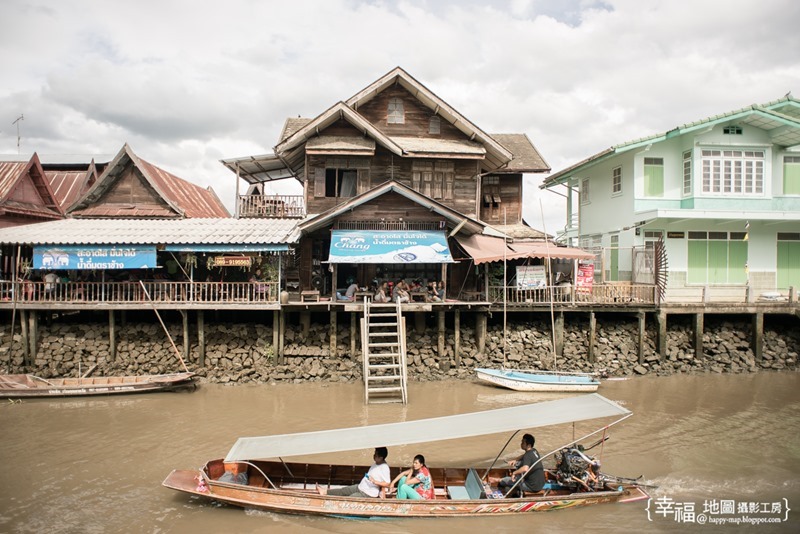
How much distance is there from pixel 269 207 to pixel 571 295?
11512mm

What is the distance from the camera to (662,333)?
56.1ft

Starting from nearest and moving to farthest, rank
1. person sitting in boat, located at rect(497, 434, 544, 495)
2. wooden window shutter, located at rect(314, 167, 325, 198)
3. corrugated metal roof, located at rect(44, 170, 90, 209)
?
person sitting in boat, located at rect(497, 434, 544, 495) < wooden window shutter, located at rect(314, 167, 325, 198) < corrugated metal roof, located at rect(44, 170, 90, 209)

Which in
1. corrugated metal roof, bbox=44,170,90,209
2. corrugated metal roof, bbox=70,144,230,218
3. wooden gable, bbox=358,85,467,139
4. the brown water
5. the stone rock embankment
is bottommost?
the brown water

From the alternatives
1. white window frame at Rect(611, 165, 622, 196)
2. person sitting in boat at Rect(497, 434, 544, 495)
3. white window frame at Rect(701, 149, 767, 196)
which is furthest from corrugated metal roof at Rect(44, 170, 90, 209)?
white window frame at Rect(701, 149, 767, 196)

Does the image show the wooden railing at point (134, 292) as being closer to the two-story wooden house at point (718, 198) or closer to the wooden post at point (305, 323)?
the wooden post at point (305, 323)

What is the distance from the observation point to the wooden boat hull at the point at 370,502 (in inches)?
309

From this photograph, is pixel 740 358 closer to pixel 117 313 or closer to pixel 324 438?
pixel 324 438

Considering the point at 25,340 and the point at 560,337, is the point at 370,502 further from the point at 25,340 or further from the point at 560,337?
the point at 25,340

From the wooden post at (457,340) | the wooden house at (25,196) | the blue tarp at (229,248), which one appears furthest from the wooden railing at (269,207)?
the wooden house at (25,196)

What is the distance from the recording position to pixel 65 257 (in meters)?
15.6

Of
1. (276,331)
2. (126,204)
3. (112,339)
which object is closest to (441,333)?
(276,331)

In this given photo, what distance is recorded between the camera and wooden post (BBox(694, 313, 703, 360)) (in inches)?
673

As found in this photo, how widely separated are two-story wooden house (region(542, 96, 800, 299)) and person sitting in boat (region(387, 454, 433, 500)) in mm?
13954

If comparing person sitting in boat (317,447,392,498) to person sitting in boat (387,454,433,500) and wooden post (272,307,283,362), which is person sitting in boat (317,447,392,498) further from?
wooden post (272,307,283,362)
